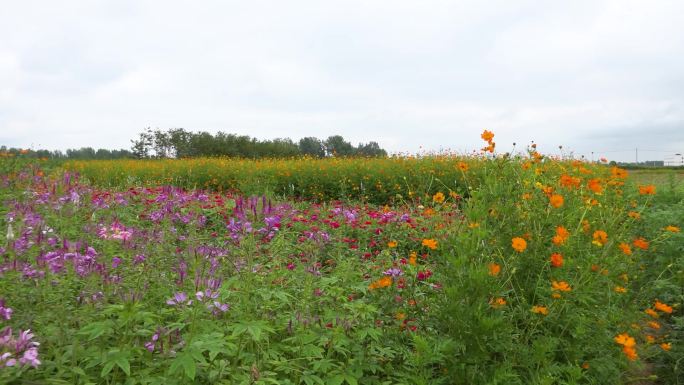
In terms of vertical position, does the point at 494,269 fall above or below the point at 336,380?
above

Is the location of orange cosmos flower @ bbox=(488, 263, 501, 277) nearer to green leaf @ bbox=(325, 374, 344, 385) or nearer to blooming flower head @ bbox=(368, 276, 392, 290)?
blooming flower head @ bbox=(368, 276, 392, 290)

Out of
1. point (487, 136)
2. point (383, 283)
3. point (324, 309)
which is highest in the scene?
point (487, 136)

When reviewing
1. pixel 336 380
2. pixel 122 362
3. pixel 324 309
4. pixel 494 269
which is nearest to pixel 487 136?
pixel 494 269

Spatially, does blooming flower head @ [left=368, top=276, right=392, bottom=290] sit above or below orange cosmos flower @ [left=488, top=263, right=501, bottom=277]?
below

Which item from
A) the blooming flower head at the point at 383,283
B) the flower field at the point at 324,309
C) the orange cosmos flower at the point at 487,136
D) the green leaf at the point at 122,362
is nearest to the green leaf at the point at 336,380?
the flower field at the point at 324,309

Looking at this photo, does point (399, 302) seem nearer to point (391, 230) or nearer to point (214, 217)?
point (391, 230)

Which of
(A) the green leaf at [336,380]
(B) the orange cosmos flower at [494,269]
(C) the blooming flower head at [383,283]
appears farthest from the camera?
(C) the blooming flower head at [383,283]

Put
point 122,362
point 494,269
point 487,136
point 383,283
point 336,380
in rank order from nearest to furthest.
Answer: point 122,362, point 336,380, point 494,269, point 383,283, point 487,136

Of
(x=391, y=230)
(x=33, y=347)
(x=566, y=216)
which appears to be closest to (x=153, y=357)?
(x=33, y=347)

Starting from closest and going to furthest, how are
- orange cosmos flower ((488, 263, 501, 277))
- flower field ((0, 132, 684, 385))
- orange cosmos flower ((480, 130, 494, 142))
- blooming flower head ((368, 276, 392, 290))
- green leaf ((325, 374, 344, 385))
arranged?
flower field ((0, 132, 684, 385)) → green leaf ((325, 374, 344, 385)) → orange cosmos flower ((488, 263, 501, 277)) → blooming flower head ((368, 276, 392, 290)) → orange cosmos flower ((480, 130, 494, 142))

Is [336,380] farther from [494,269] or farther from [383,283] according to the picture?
[494,269]

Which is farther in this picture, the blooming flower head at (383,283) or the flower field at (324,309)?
the blooming flower head at (383,283)

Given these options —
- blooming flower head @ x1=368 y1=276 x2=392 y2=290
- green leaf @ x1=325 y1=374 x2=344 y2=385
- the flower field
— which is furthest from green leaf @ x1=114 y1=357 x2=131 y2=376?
blooming flower head @ x1=368 y1=276 x2=392 y2=290

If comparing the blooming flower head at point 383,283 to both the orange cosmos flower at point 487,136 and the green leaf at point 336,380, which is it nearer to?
the green leaf at point 336,380
